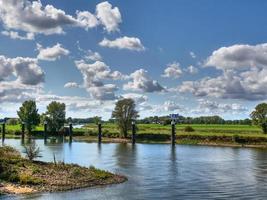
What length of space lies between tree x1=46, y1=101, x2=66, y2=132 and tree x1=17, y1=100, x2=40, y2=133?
159 inches

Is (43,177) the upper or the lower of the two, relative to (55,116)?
lower

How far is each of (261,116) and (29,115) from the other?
253 ft

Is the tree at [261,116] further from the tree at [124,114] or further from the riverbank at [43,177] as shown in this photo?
the riverbank at [43,177]

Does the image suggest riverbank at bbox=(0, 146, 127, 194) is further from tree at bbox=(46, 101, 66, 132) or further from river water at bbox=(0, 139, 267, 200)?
tree at bbox=(46, 101, 66, 132)

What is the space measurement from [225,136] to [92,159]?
5199cm

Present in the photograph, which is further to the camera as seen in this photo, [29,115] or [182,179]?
[29,115]

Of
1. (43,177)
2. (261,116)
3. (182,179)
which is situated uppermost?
(261,116)

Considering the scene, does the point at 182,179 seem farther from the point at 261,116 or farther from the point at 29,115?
the point at 29,115

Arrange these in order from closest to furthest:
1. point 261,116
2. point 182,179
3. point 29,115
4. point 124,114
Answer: point 182,179 → point 261,116 → point 124,114 → point 29,115

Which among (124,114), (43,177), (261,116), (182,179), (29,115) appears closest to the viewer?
(43,177)

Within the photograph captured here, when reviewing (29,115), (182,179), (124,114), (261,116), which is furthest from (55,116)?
(182,179)

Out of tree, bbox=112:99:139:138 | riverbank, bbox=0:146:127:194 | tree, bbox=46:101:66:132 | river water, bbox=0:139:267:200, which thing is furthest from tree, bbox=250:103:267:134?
riverbank, bbox=0:146:127:194

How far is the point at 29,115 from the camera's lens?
167750mm

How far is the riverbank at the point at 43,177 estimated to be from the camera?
42.5 m
